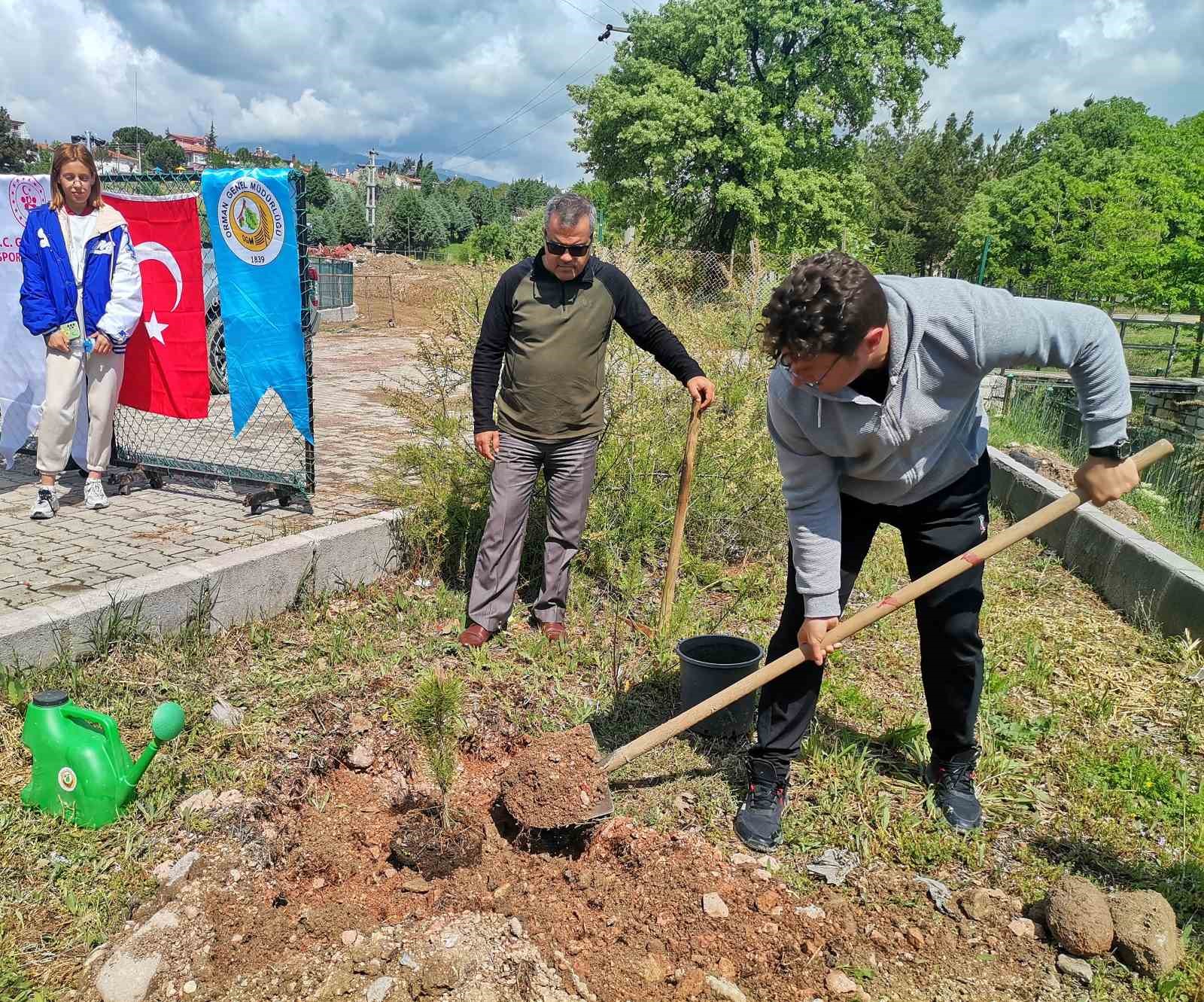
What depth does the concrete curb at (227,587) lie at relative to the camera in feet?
10.3

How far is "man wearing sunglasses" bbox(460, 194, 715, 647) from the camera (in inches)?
147

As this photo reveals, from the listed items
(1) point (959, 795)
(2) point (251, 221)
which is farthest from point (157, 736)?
(2) point (251, 221)

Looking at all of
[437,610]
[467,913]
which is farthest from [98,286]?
[467,913]

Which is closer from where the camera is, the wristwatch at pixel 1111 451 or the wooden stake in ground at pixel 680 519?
the wristwatch at pixel 1111 451

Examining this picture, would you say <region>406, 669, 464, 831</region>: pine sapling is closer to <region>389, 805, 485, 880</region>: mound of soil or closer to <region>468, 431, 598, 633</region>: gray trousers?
<region>389, 805, 485, 880</region>: mound of soil

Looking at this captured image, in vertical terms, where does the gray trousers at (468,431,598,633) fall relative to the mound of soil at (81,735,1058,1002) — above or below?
above

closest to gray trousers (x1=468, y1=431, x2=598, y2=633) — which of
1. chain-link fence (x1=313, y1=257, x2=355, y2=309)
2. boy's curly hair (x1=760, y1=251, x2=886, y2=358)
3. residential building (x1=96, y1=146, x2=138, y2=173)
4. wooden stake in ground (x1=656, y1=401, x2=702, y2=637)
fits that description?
wooden stake in ground (x1=656, y1=401, x2=702, y2=637)

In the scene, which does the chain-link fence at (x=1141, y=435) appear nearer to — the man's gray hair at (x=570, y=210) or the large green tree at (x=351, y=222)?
the man's gray hair at (x=570, y=210)

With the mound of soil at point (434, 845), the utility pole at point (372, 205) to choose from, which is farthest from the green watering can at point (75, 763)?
the utility pole at point (372, 205)

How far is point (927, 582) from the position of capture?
2.51m

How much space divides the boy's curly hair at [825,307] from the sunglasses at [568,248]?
1619 millimetres

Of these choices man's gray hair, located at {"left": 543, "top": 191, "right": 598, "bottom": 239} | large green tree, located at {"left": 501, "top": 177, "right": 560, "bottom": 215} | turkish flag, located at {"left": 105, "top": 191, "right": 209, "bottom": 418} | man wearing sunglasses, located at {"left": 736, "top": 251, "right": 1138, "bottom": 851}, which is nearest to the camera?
man wearing sunglasses, located at {"left": 736, "top": 251, "right": 1138, "bottom": 851}

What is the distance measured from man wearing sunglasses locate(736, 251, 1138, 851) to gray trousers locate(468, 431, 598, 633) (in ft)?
4.78

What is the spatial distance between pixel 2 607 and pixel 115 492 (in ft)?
6.25
